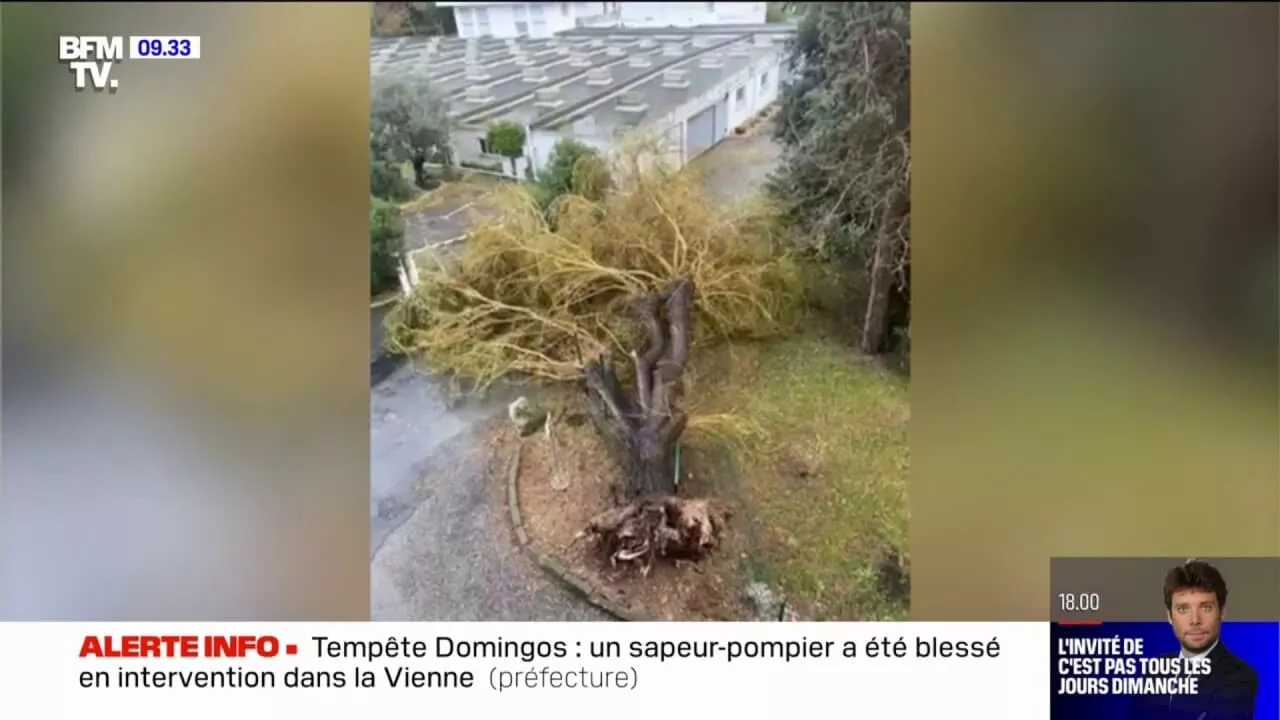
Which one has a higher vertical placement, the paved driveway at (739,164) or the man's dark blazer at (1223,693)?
the paved driveway at (739,164)

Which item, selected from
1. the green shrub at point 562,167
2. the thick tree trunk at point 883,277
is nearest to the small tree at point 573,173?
the green shrub at point 562,167

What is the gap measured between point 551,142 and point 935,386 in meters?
0.63

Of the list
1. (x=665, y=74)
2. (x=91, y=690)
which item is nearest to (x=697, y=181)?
(x=665, y=74)

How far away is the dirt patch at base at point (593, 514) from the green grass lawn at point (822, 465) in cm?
6

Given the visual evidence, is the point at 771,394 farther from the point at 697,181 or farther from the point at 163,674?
the point at 163,674

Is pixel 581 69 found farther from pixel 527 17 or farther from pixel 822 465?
pixel 822 465

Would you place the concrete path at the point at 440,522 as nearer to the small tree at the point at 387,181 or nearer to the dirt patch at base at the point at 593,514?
the dirt patch at base at the point at 593,514

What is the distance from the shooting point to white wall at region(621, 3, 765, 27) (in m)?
1.15

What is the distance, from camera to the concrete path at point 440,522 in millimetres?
1063

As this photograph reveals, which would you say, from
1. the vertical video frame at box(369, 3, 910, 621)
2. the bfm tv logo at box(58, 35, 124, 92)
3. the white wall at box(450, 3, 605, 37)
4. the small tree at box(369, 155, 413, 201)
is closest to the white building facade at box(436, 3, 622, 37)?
the white wall at box(450, 3, 605, 37)

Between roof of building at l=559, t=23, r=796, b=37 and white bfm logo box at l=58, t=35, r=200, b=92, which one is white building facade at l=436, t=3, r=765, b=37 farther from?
white bfm logo box at l=58, t=35, r=200, b=92

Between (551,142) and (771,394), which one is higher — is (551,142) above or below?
above

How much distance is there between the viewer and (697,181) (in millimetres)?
1102

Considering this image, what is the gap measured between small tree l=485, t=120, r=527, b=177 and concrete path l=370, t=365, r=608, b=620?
0.34 metres
